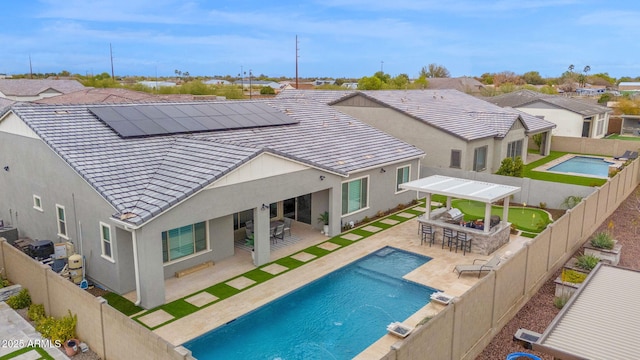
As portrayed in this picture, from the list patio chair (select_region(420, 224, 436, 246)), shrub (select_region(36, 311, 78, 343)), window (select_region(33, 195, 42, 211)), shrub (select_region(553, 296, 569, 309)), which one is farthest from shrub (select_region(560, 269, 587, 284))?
window (select_region(33, 195, 42, 211))

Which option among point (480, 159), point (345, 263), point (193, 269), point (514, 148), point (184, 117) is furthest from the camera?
point (514, 148)

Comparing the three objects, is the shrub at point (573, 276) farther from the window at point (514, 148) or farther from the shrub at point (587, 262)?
the window at point (514, 148)

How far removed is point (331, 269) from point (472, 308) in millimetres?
7078

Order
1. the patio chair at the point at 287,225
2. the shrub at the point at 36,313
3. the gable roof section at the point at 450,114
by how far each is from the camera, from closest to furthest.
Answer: the shrub at the point at 36,313
the patio chair at the point at 287,225
the gable roof section at the point at 450,114

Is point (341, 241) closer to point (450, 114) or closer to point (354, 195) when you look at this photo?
point (354, 195)

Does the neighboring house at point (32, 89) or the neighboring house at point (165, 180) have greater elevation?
the neighboring house at point (32, 89)

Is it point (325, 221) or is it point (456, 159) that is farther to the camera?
point (456, 159)

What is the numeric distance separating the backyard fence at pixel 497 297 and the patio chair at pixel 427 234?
5.02 metres

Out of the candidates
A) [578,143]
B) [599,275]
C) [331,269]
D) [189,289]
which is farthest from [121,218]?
[578,143]

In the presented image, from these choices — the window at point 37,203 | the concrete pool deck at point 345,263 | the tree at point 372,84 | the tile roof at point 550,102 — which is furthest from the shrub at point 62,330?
the tree at point 372,84

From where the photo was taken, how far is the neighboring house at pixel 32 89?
216 feet

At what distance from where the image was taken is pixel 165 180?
15.8 meters

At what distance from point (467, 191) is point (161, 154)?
12749 mm

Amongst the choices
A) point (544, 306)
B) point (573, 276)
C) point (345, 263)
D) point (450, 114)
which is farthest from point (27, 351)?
point (450, 114)
